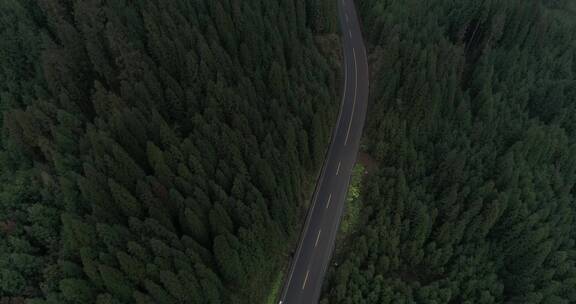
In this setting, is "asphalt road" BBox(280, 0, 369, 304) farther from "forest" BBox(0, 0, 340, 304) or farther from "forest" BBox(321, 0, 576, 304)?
"forest" BBox(0, 0, 340, 304)

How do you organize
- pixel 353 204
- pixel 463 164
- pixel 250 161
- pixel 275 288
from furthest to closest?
1. pixel 353 204
2. pixel 463 164
3. pixel 250 161
4. pixel 275 288

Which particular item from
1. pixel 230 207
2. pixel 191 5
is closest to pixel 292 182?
pixel 230 207

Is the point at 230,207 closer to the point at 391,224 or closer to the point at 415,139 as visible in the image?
the point at 391,224

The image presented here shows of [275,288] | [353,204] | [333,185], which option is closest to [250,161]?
[333,185]

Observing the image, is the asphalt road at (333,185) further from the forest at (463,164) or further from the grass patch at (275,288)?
the forest at (463,164)

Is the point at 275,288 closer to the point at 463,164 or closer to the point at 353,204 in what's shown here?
the point at 353,204

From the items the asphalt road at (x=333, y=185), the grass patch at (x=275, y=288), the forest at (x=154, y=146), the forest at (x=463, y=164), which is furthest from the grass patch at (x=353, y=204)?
the grass patch at (x=275, y=288)
